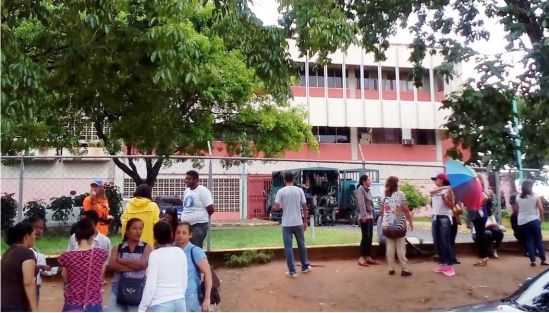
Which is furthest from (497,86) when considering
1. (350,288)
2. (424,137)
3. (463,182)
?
(424,137)

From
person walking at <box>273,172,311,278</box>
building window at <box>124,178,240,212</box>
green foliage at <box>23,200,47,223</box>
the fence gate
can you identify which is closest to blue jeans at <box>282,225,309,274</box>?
person walking at <box>273,172,311,278</box>

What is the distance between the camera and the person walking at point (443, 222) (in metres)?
8.91

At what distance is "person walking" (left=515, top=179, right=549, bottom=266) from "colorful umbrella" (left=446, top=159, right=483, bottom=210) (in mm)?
1523

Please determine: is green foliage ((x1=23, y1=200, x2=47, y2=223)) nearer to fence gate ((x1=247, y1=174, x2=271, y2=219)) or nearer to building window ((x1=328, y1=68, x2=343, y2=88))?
fence gate ((x1=247, y1=174, x2=271, y2=219))

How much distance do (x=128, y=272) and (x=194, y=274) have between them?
0.60 metres

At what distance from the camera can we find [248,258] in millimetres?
9336

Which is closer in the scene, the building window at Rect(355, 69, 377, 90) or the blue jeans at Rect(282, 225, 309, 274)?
the blue jeans at Rect(282, 225, 309, 274)

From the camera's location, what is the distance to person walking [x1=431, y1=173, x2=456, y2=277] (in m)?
8.91

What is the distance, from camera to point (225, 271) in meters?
9.07

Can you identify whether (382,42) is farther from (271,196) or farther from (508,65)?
(271,196)

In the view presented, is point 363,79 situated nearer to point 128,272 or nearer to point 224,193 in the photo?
point 224,193

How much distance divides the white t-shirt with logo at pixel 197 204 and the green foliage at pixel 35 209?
10.1 ft

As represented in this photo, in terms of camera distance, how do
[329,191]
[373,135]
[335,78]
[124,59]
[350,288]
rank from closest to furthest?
[124,59] → [350,288] → [329,191] → [335,78] → [373,135]

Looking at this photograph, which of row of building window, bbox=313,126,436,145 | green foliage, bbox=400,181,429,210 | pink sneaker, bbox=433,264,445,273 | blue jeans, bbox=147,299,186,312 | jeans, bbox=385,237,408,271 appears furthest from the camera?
row of building window, bbox=313,126,436,145
